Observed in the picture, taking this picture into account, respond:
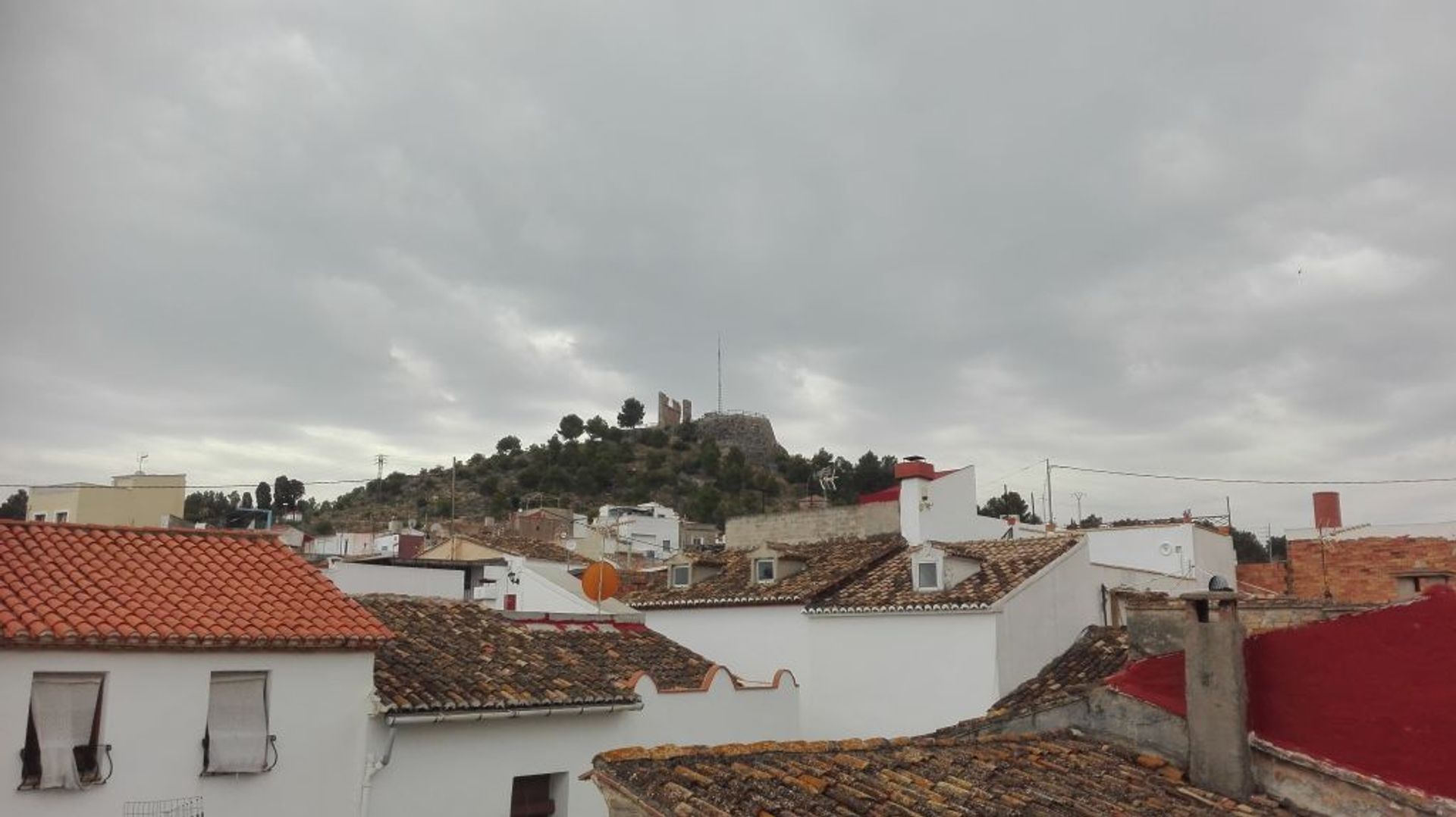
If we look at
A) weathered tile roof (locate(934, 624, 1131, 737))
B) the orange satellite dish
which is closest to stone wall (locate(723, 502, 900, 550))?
the orange satellite dish

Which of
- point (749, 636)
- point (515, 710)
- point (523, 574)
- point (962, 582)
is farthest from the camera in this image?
point (523, 574)

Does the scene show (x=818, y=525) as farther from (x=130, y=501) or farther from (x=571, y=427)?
(x=571, y=427)

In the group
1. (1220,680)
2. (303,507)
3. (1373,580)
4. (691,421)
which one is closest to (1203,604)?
(1220,680)

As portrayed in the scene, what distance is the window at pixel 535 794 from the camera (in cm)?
1497

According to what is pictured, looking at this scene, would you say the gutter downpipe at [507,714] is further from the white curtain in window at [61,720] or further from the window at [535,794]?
the white curtain in window at [61,720]

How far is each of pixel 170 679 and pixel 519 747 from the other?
485cm

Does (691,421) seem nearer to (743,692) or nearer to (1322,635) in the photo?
(743,692)

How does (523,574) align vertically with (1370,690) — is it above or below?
above

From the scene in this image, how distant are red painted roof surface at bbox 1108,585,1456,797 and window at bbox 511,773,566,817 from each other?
996 cm

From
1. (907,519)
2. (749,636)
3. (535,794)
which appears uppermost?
(907,519)

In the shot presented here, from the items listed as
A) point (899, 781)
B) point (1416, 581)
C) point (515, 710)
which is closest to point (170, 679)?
point (515, 710)

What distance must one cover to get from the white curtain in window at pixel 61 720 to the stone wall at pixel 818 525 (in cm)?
2207

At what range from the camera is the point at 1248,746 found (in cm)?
949

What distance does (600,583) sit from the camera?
78.4 ft
